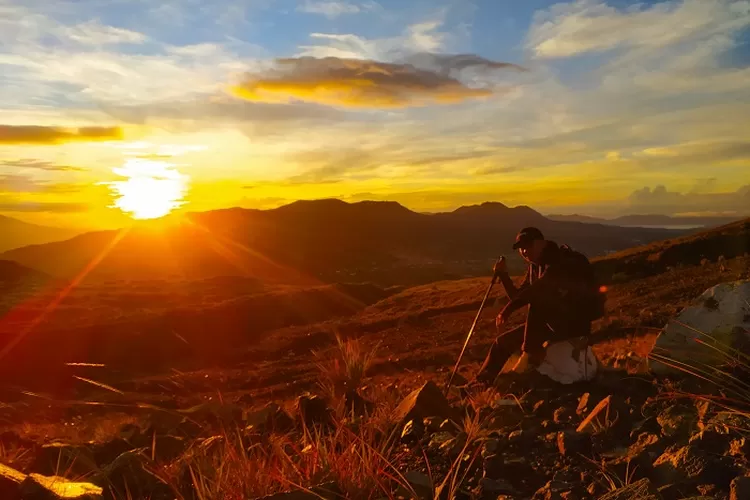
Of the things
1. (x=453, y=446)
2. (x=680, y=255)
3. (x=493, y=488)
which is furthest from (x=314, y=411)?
(x=680, y=255)

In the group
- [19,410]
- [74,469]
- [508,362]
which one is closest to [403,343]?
[19,410]

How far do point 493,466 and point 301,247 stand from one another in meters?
108

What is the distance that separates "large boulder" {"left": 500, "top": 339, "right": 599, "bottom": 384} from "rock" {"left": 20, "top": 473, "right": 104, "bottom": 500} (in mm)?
4394

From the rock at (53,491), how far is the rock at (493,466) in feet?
7.65

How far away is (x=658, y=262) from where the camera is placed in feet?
81.3

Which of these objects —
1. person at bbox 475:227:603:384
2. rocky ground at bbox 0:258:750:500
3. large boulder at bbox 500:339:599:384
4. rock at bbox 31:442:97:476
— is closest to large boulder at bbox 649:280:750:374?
rocky ground at bbox 0:258:750:500

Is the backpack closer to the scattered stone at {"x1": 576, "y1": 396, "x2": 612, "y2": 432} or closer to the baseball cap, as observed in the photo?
the baseball cap

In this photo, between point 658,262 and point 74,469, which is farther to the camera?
point 658,262

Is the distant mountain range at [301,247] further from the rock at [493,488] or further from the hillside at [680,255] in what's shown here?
the rock at [493,488]

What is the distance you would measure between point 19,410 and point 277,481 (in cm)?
1032

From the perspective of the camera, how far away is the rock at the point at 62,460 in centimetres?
476

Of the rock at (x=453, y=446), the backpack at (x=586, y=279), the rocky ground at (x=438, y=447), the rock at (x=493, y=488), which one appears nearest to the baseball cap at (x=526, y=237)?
the backpack at (x=586, y=279)

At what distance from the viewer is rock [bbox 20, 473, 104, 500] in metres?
3.33

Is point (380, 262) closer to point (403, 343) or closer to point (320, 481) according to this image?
point (403, 343)
